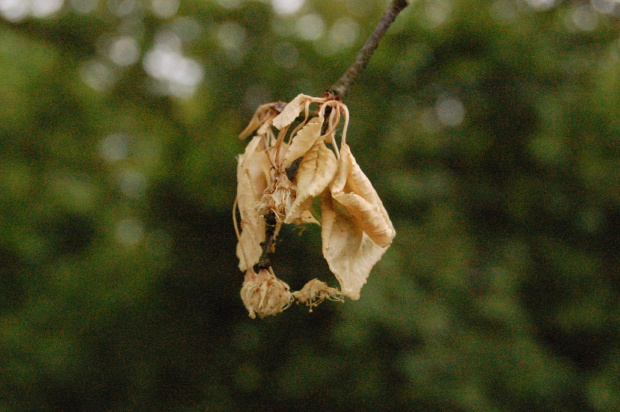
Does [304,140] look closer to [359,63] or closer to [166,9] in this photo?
[359,63]

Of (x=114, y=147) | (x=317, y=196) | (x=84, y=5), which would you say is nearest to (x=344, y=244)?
(x=317, y=196)

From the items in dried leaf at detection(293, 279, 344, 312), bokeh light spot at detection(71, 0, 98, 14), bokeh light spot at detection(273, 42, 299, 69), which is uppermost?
dried leaf at detection(293, 279, 344, 312)

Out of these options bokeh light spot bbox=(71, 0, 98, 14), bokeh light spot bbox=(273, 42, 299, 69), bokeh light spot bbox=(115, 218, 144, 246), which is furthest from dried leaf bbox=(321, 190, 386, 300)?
bokeh light spot bbox=(71, 0, 98, 14)

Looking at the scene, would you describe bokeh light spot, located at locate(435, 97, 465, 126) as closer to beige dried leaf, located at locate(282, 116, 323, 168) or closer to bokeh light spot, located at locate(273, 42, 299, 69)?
bokeh light spot, located at locate(273, 42, 299, 69)

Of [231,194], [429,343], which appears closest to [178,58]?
[231,194]

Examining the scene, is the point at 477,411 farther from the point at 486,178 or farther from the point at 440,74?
the point at 440,74

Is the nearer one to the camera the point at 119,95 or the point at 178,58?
the point at 178,58

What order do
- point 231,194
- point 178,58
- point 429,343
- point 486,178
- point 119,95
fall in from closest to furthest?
point 429,343
point 231,194
point 486,178
point 178,58
point 119,95

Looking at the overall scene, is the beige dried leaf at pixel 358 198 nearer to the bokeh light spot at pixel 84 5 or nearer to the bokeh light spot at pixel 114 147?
the bokeh light spot at pixel 114 147
